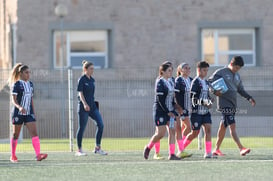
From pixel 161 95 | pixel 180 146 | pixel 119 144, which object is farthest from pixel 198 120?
pixel 119 144

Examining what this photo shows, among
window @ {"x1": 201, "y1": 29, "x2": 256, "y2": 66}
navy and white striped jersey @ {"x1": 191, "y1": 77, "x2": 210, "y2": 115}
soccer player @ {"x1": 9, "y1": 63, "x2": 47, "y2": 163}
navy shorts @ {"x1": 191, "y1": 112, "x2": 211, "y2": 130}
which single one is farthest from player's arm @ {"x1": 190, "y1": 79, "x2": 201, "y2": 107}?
window @ {"x1": 201, "y1": 29, "x2": 256, "y2": 66}

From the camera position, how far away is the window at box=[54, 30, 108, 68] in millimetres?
28812

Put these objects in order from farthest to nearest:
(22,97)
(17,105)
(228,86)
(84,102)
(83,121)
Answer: (83,121), (84,102), (228,86), (22,97), (17,105)

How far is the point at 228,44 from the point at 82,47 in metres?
4.83

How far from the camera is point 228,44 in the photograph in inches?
1147

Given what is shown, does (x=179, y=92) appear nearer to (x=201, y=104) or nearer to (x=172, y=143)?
(x=201, y=104)

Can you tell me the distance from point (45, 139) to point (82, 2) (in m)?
6.39

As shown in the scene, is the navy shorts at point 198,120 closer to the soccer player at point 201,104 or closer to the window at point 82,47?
the soccer player at point 201,104

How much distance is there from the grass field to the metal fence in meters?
3.34

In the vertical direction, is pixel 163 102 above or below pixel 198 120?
above

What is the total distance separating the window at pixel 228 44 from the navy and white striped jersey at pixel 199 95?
1284 centimetres

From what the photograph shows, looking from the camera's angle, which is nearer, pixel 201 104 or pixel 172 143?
pixel 172 143

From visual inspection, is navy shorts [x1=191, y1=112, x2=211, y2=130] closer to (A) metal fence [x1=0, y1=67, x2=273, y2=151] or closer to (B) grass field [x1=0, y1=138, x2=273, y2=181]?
(B) grass field [x1=0, y1=138, x2=273, y2=181]

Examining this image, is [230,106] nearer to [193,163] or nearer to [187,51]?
[193,163]
